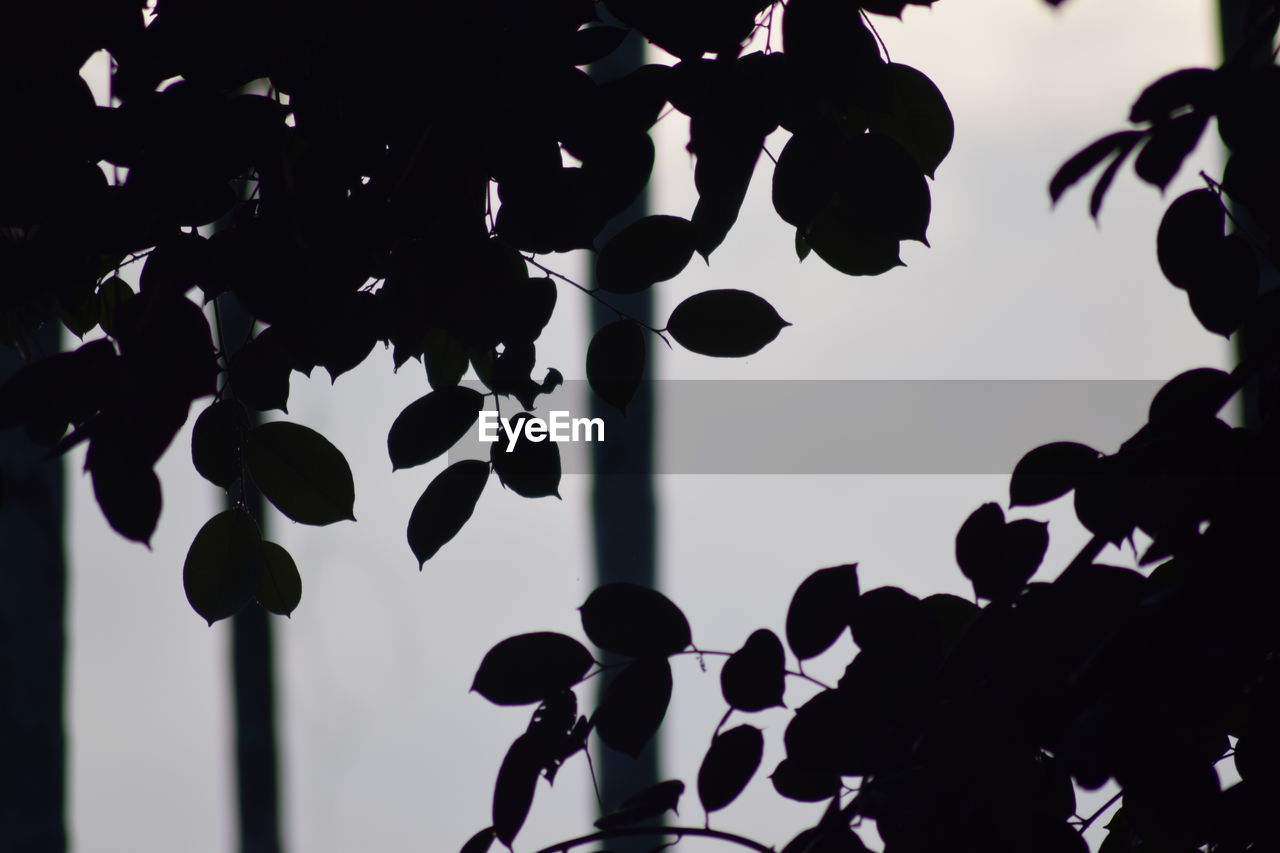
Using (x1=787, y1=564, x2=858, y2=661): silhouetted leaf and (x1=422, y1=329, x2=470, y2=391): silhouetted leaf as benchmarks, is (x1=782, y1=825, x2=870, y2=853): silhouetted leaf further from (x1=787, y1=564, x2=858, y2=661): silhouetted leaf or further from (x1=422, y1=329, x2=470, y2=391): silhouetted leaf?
(x1=422, y1=329, x2=470, y2=391): silhouetted leaf

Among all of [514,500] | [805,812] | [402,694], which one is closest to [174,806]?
[402,694]

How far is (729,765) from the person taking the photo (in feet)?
1.87

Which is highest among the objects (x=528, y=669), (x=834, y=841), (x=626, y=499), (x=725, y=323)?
(x=626, y=499)

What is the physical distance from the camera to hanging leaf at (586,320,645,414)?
627mm

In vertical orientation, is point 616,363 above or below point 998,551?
above

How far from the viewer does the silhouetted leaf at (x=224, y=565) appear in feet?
2.02

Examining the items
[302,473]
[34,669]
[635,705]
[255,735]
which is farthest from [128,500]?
[34,669]

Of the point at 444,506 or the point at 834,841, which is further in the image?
the point at 444,506

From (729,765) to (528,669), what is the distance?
139 mm

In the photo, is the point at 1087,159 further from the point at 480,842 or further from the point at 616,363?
the point at 480,842

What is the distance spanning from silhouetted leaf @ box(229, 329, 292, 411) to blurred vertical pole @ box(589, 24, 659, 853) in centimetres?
135

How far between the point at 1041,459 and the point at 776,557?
1265 millimetres

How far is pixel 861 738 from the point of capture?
0.50m

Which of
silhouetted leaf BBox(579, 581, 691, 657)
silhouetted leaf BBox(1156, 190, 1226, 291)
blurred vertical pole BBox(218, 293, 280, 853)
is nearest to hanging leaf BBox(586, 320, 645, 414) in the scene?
silhouetted leaf BBox(579, 581, 691, 657)
